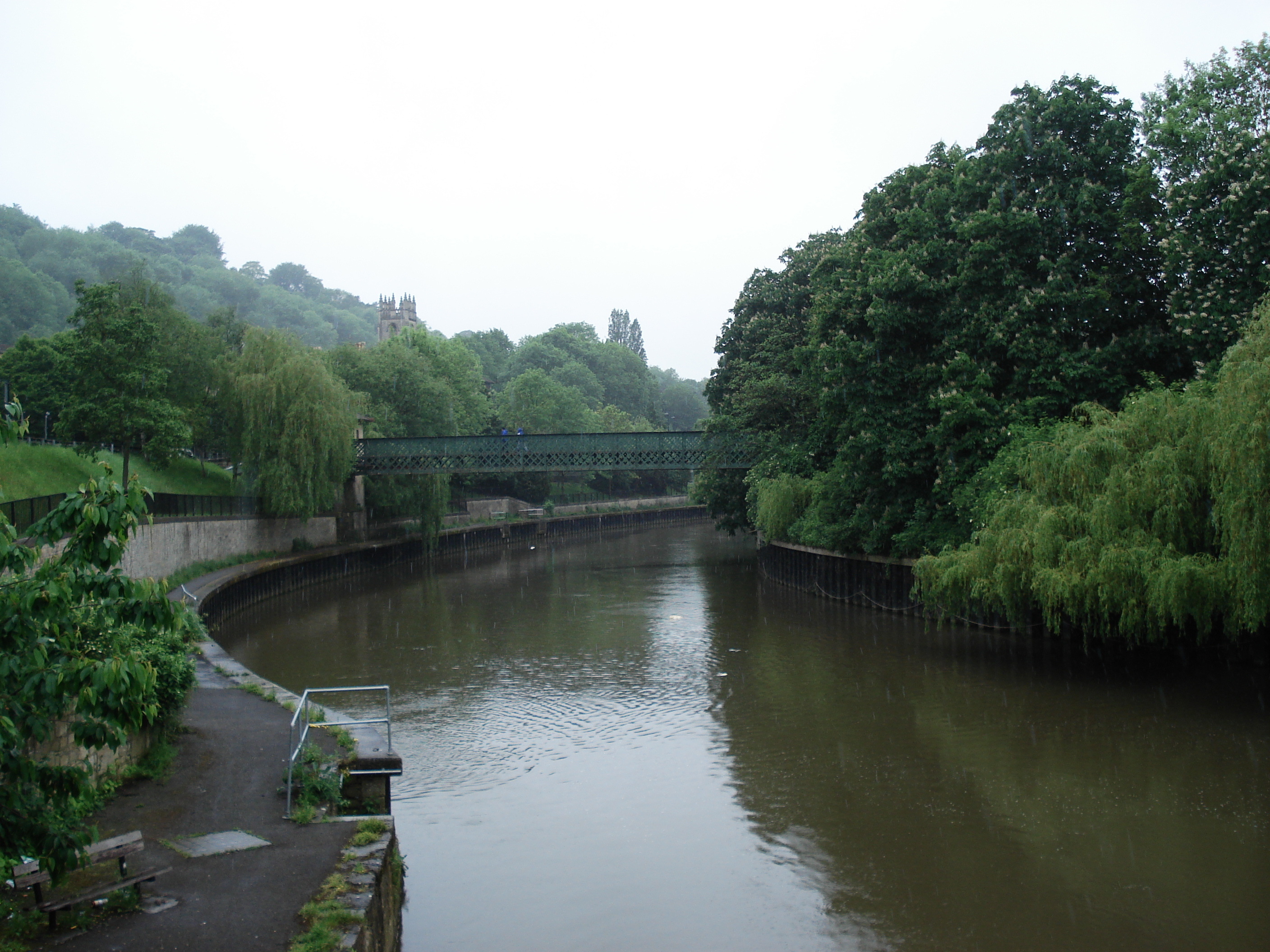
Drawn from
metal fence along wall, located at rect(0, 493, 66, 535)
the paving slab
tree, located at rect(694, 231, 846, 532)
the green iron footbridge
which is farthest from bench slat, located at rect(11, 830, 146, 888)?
the green iron footbridge

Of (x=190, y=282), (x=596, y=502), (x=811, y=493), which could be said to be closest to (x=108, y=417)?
(x=811, y=493)

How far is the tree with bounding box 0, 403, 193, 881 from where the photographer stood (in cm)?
593

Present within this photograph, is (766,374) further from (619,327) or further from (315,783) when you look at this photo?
(619,327)

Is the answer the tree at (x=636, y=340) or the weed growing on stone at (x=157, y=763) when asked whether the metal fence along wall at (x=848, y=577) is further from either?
the tree at (x=636, y=340)

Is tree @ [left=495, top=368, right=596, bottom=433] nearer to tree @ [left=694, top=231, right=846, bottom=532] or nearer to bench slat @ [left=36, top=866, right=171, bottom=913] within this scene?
tree @ [left=694, top=231, right=846, bottom=532]

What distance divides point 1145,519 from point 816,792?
27.5 feet

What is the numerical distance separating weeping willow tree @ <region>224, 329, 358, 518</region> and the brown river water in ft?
41.6

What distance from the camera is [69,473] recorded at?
3606 centimetres

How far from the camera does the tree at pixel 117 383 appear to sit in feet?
109

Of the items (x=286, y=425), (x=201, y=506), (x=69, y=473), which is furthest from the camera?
(x=286, y=425)

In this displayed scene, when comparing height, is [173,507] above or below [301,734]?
above

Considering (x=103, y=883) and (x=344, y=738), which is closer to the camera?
(x=103, y=883)

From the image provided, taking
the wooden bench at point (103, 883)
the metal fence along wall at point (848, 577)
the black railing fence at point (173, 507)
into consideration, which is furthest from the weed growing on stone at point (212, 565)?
the wooden bench at point (103, 883)

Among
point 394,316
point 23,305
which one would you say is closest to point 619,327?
point 394,316
